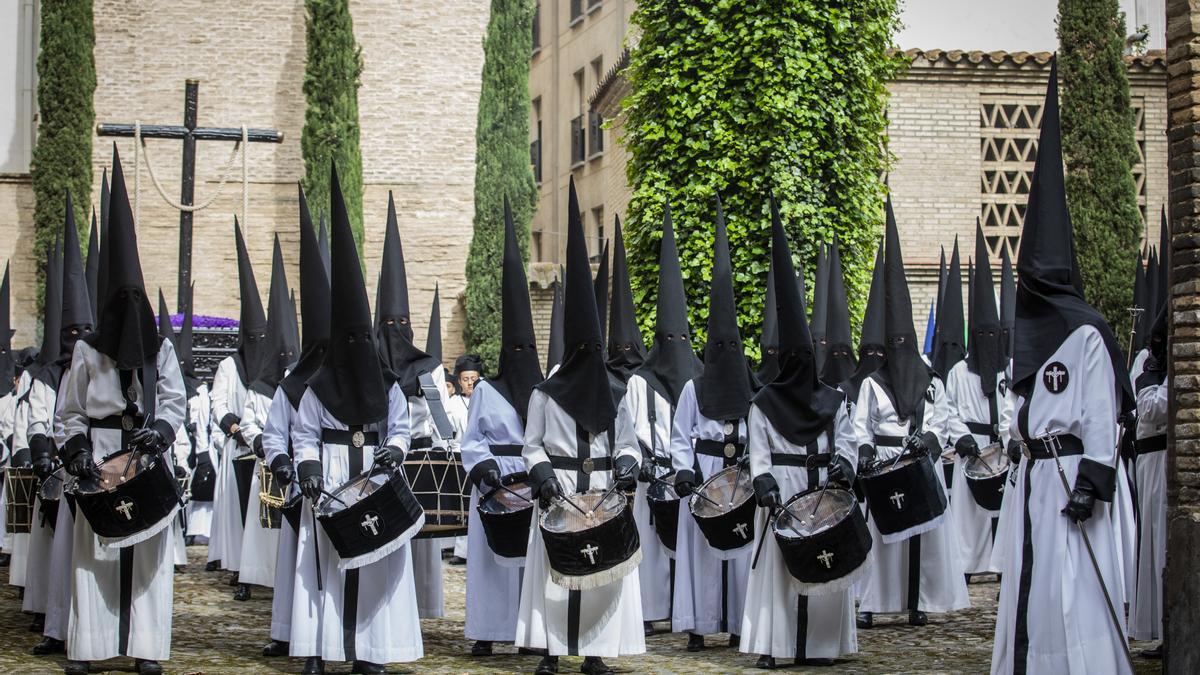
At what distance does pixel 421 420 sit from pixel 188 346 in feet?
17.0

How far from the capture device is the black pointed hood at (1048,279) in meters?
8.00

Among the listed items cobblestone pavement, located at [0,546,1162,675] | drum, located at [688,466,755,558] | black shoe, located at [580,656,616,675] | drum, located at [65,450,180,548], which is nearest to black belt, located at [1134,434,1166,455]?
cobblestone pavement, located at [0,546,1162,675]

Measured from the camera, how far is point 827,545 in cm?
899

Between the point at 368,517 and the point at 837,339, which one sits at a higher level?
the point at 837,339

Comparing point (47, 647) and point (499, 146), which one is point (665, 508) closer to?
point (47, 647)

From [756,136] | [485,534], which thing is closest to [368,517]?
[485,534]

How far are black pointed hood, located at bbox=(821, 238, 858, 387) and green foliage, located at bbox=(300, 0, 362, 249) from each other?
18306 millimetres

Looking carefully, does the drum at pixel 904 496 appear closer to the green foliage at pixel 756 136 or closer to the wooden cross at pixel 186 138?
the green foliage at pixel 756 136

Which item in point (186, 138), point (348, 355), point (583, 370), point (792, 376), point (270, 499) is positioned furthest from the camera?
point (186, 138)

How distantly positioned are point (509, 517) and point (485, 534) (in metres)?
0.58

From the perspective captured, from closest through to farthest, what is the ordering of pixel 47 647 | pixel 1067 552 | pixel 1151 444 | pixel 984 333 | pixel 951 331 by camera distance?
pixel 1067 552
pixel 1151 444
pixel 47 647
pixel 984 333
pixel 951 331

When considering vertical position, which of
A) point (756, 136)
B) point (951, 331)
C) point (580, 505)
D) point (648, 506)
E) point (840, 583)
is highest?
point (756, 136)

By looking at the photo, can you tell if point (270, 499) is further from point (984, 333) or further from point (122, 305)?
point (984, 333)

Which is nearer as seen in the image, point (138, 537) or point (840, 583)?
point (138, 537)
